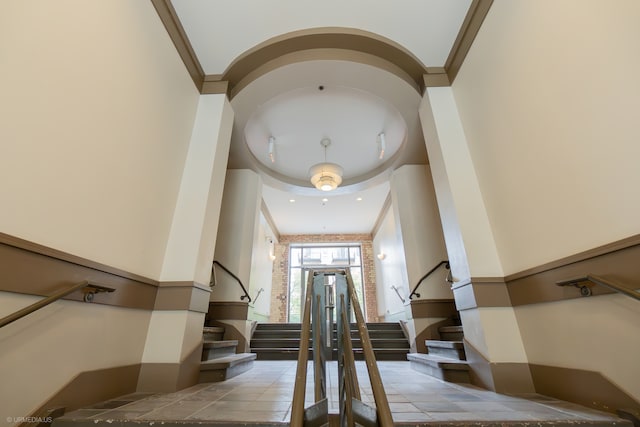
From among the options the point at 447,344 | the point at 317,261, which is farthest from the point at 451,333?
the point at 317,261

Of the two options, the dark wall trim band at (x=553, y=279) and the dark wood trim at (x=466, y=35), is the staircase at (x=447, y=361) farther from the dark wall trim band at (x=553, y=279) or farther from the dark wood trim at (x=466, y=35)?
the dark wood trim at (x=466, y=35)

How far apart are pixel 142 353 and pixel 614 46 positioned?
Result: 12.2ft

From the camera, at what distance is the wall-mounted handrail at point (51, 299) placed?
116cm

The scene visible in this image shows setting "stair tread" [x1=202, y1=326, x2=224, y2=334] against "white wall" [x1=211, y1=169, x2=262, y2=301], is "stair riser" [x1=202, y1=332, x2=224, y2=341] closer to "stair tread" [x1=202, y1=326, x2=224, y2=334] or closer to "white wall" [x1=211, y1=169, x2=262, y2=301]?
"stair tread" [x1=202, y1=326, x2=224, y2=334]

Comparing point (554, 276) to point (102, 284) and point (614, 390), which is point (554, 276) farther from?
point (102, 284)

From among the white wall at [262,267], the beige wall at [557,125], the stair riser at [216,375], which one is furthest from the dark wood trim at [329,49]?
the white wall at [262,267]

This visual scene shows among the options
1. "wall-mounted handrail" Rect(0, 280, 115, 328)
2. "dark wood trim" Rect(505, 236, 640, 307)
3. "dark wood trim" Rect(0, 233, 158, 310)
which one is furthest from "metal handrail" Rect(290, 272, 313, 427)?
"dark wood trim" Rect(505, 236, 640, 307)

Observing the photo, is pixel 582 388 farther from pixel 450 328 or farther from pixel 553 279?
pixel 450 328

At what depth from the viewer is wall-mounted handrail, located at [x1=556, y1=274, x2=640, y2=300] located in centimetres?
129

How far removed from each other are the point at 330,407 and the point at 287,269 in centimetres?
786

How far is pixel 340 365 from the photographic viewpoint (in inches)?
66.1

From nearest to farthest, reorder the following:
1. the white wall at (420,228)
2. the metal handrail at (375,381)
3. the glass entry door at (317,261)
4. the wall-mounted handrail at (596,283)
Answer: the metal handrail at (375,381), the wall-mounted handrail at (596,283), the white wall at (420,228), the glass entry door at (317,261)

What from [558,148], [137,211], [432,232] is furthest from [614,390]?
[137,211]

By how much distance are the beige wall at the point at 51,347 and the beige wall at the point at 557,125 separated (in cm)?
308
